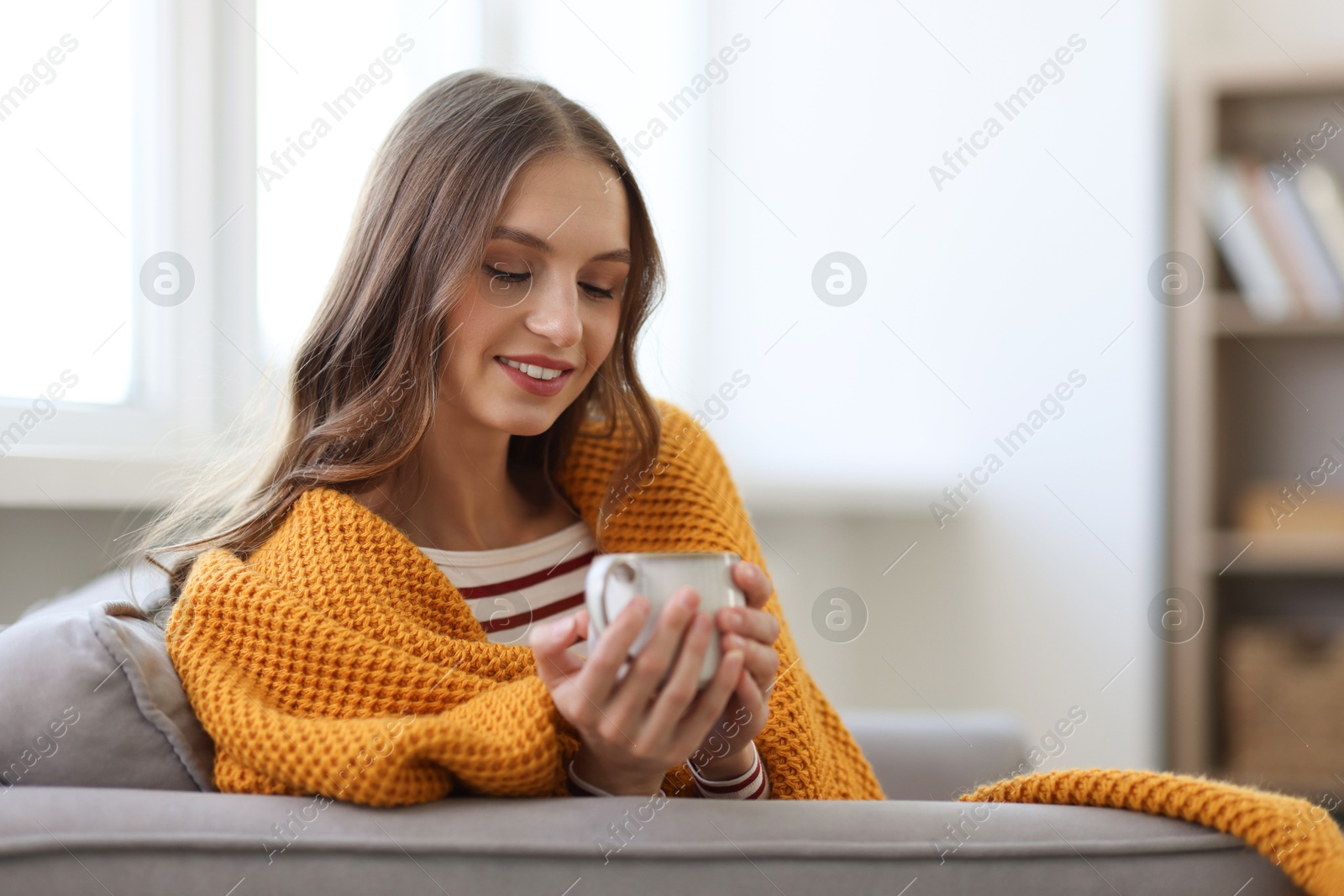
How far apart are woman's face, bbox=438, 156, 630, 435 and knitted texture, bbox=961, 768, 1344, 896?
0.55 m

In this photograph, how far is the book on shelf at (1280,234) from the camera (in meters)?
2.32

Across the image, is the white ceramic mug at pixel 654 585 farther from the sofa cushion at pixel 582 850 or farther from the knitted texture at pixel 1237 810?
the knitted texture at pixel 1237 810

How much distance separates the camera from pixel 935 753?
1.38m

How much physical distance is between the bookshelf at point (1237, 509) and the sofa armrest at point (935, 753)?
3.88ft

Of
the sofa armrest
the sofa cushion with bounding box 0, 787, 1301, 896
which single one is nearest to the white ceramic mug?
the sofa cushion with bounding box 0, 787, 1301, 896

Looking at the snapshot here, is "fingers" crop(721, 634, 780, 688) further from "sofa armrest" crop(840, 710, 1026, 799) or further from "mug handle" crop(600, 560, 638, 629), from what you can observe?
"sofa armrest" crop(840, 710, 1026, 799)

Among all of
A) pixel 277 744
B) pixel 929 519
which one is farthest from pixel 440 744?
pixel 929 519

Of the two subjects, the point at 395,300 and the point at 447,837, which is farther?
the point at 395,300

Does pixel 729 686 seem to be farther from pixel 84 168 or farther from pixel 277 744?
pixel 84 168

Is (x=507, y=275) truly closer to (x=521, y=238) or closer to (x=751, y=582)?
(x=521, y=238)

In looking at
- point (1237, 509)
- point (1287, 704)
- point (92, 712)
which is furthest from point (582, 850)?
point (1237, 509)

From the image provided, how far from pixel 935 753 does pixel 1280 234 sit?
5.29 ft

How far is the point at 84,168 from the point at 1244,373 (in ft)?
8.00

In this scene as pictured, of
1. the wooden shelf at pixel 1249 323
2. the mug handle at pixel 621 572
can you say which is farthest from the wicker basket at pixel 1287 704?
the mug handle at pixel 621 572
